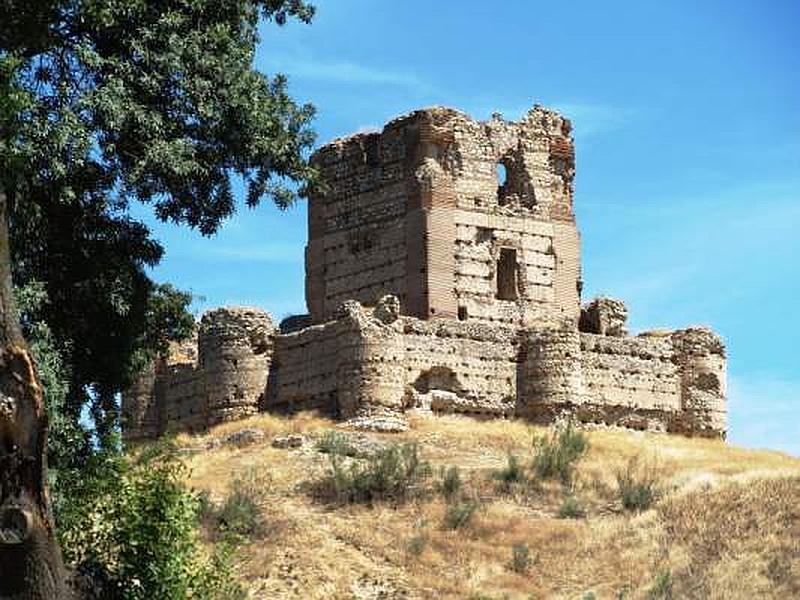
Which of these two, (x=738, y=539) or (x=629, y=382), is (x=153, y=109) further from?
(x=629, y=382)

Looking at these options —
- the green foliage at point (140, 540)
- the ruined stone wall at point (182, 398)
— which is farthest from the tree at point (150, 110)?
the ruined stone wall at point (182, 398)

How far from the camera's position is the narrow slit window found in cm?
4297

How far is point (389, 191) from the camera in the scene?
42906 millimetres

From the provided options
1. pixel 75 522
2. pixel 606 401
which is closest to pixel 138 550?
pixel 75 522

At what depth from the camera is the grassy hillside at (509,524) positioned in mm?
29266

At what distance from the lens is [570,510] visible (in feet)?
110

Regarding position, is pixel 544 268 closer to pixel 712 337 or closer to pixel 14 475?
pixel 712 337

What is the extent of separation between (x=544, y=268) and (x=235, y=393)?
316 inches

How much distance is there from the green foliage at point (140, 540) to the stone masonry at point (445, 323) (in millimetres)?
17170

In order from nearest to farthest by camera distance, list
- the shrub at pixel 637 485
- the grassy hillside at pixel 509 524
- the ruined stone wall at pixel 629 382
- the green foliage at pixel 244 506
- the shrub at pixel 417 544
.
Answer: the grassy hillside at pixel 509 524
the shrub at pixel 417 544
the green foliage at pixel 244 506
the shrub at pixel 637 485
the ruined stone wall at pixel 629 382

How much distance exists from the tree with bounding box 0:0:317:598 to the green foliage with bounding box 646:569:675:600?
28.9 feet

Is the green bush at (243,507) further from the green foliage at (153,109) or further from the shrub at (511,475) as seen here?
the green foliage at (153,109)

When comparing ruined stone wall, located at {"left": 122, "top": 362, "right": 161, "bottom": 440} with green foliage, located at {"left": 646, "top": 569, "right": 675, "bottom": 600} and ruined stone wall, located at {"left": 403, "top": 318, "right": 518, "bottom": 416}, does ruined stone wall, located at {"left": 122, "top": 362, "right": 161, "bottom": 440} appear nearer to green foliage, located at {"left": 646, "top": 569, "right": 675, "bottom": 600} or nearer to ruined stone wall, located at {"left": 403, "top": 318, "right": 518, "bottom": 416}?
ruined stone wall, located at {"left": 403, "top": 318, "right": 518, "bottom": 416}

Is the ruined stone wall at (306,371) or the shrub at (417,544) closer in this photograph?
the shrub at (417,544)
